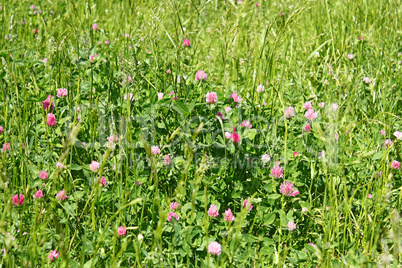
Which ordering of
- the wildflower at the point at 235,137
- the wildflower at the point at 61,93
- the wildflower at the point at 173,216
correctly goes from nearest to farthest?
the wildflower at the point at 173,216
the wildflower at the point at 235,137
the wildflower at the point at 61,93

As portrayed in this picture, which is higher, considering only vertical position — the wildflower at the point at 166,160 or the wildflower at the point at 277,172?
the wildflower at the point at 166,160

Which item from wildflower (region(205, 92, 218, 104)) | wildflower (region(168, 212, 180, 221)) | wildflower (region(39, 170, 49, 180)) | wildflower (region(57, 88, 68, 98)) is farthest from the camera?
wildflower (region(57, 88, 68, 98))

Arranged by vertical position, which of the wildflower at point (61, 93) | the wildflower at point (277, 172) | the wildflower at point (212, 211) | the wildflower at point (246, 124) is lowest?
the wildflower at point (212, 211)

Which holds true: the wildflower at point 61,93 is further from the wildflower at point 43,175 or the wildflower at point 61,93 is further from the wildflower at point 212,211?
the wildflower at point 212,211

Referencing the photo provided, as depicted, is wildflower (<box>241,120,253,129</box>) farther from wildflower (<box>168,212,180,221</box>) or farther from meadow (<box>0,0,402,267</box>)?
wildflower (<box>168,212,180,221</box>)

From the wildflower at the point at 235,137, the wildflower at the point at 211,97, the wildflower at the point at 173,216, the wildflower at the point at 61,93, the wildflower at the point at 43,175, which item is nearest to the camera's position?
the wildflower at the point at 173,216

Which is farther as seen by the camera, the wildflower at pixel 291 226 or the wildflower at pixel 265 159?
the wildflower at pixel 265 159

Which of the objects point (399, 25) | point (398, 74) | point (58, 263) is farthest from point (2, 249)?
point (399, 25)

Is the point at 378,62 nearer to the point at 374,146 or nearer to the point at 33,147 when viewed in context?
the point at 374,146

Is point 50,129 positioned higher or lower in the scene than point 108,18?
lower

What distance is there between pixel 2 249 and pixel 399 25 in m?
3.51

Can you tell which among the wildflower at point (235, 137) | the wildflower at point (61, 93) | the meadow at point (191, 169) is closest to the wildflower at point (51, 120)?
the meadow at point (191, 169)

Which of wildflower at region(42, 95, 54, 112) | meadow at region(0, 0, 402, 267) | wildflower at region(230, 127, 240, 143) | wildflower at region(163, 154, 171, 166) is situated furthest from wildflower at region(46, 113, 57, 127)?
wildflower at region(230, 127, 240, 143)

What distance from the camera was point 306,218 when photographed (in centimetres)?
177
